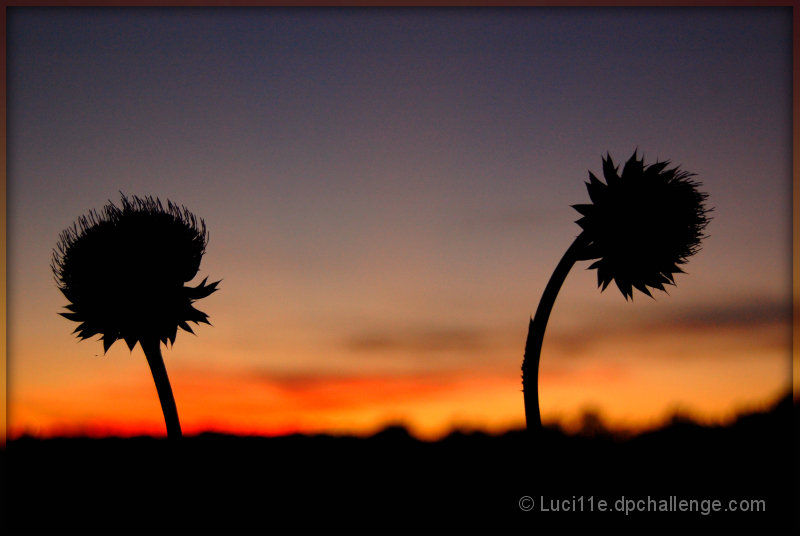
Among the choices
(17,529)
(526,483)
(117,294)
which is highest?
(117,294)

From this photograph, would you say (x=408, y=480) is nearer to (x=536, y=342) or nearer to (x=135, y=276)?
(x=536, y=342)

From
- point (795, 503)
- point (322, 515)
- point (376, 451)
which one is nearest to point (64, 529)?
point (322, 515)

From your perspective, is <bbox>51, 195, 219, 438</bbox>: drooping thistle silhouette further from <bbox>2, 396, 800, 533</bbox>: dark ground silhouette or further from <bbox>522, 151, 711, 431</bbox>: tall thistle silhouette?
<bbox>522, 151, 711, 431</bbox>: tall thistle silhouette

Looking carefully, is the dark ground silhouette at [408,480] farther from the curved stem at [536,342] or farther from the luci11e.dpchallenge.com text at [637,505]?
the curved stem at [536,342]

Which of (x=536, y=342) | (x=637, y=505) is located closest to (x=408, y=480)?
(x=536, y=342)

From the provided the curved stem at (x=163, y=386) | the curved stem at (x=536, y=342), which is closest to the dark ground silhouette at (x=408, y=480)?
the curved stem at (x=163, y=386)

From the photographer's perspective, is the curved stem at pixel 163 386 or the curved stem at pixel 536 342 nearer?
the curved stem at pixel 536 342

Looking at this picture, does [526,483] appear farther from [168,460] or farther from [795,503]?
[168,460]
